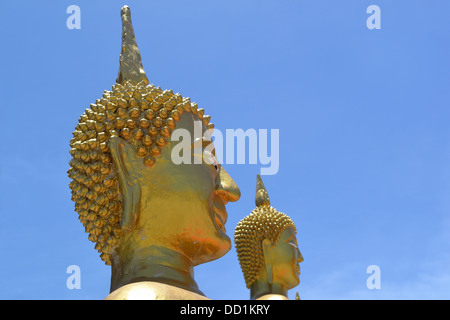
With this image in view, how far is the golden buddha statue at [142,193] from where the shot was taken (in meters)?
6.00

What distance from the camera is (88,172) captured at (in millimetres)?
6141

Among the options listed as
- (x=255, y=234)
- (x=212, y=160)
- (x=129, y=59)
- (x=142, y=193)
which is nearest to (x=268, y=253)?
(x=255, y=234)

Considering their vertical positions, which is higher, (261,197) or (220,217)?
(261,197)

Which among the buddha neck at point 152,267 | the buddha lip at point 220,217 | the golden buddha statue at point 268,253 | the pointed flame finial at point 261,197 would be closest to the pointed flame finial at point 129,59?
the buddha lip at point 220,217

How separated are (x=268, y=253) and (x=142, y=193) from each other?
603 cm

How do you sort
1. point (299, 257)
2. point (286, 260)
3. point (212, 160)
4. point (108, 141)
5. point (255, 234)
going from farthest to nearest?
point (255, 234) → point (299, 257) → point (286, 260) → point (212, 160) → point (108, 141)

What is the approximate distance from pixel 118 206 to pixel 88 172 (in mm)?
422

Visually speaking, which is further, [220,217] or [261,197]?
[261,197]

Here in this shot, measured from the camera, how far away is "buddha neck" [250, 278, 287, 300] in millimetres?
11469

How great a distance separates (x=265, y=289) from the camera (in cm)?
1152

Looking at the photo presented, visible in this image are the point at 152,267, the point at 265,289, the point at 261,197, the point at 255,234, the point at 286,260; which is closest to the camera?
the point at 152,267

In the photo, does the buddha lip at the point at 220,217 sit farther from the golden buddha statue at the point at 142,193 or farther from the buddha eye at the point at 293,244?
the buddha eye at the point at 293,244

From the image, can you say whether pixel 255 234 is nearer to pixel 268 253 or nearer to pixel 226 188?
pixel 268 253
